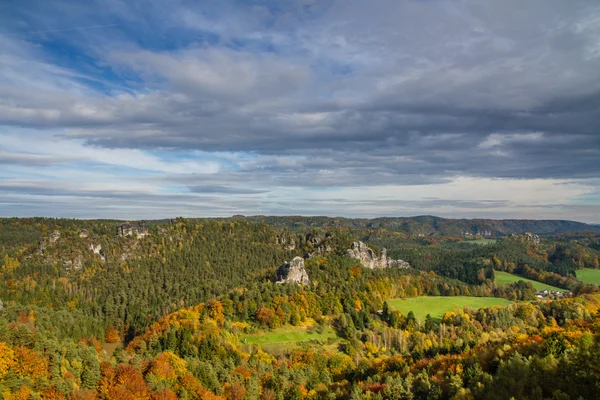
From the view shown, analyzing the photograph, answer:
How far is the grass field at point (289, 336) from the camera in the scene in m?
117

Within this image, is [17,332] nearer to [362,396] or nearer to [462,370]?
[362,396]

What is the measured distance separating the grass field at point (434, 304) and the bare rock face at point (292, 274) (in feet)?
126

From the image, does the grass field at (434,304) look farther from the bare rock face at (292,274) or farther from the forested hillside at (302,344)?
the bare rock face at (292,274)

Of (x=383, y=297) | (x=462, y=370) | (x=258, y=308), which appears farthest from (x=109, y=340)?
(x=462, y=370)

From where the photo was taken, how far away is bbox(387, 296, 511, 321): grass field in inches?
5815

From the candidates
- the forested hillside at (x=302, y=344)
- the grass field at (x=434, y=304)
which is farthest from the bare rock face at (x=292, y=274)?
the grass field at (x=434, y=304)

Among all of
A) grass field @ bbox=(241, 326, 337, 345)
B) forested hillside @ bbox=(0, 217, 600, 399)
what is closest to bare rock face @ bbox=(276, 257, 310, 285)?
forested hillside @ bbox=(0, 217, 600, 399)

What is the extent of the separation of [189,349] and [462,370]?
66.4 meters

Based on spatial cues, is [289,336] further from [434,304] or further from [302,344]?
[434,304]

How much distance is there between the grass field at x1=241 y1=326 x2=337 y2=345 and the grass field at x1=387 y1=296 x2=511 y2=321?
130 feet

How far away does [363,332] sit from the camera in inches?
4973

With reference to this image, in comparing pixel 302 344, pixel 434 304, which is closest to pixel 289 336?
pixel 302 344

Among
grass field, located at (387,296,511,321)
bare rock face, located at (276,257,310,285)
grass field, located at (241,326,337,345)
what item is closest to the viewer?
grass field, located at (241,326,337,345)

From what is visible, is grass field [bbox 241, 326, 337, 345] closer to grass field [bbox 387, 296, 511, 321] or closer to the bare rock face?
grass field [bbox 387, 296, 511, 321]
